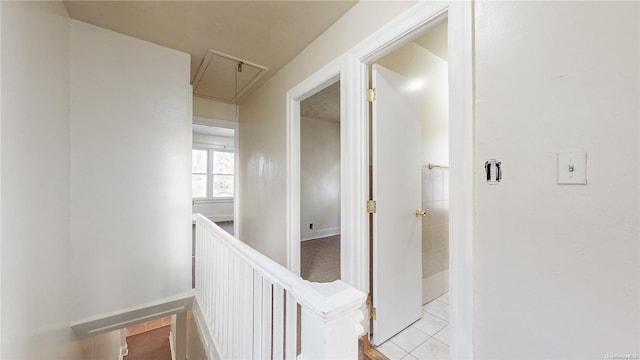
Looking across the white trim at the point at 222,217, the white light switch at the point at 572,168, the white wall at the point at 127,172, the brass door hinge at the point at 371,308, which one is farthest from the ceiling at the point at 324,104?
the white trim at the point at 222,217

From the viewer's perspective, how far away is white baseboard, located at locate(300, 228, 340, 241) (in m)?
4.82

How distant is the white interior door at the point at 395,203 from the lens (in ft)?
5.38

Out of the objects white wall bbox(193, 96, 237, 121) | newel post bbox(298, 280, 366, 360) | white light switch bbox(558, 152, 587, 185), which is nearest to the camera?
newel post bbox(298, 280, 366, 360)

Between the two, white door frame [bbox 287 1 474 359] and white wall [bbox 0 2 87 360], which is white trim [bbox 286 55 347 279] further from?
white wall [bbox 0 2 87 360]

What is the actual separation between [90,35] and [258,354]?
274 centimetres

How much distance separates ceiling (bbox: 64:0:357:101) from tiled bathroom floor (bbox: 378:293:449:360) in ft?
8.04

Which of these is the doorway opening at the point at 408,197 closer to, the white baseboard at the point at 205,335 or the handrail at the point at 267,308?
the handrail at the point at 267,308

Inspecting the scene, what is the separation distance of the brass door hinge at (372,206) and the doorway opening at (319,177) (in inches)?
106

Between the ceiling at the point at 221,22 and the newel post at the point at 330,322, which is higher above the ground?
the ceiling at the point at 221,22

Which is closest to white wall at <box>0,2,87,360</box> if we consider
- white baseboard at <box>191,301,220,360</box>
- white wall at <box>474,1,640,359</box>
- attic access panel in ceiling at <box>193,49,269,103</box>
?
white baseboard at <box>191,301,220,360</box>

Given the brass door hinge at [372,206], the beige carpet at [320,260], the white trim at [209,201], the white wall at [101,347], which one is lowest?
the white wall at [101,347]

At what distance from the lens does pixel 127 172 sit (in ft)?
6.95

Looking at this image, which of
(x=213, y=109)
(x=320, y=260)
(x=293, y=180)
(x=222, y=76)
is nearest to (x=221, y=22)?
(x=222, y=76)

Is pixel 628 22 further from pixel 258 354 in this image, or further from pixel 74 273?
pixel 74 273
